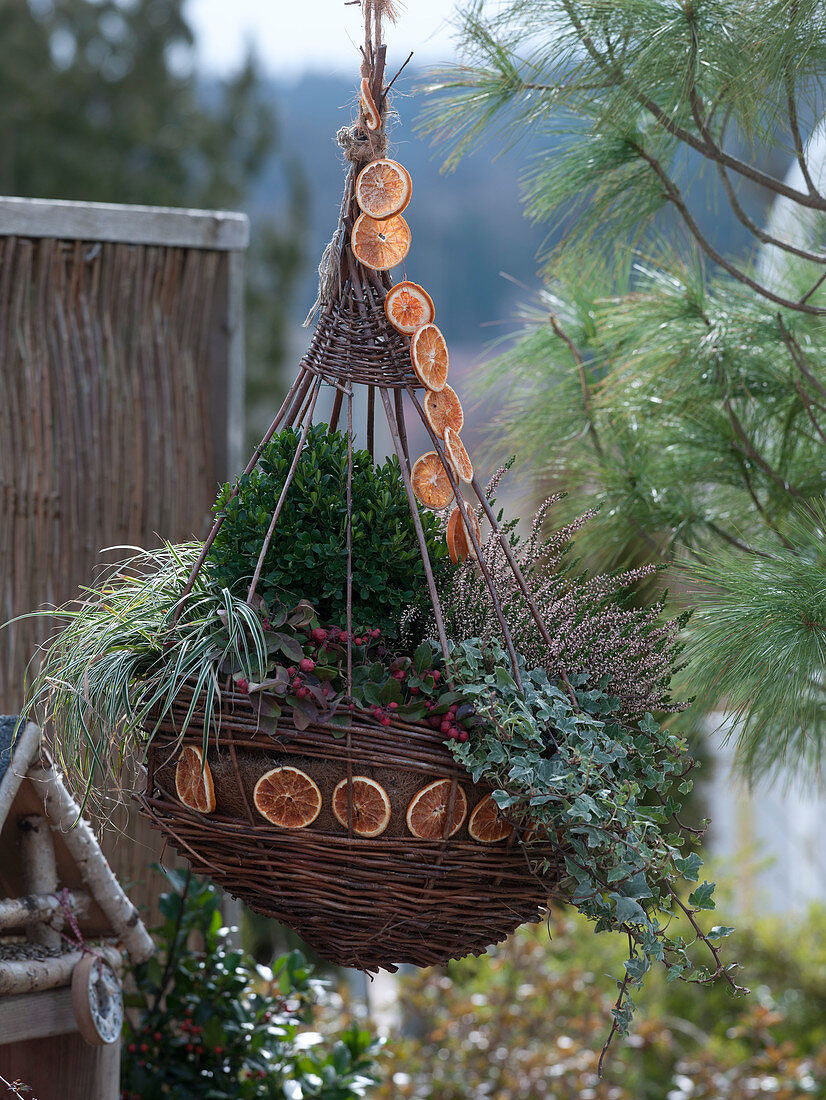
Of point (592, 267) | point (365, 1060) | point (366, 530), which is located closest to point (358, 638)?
point (366, 530)

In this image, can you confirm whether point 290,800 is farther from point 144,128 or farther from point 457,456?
point 144,128

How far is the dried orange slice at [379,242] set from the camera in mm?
1023

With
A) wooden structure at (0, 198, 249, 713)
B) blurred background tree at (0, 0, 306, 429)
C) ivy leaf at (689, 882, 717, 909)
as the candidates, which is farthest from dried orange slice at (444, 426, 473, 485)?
blurred background tree at (0, 0, 306, 429)

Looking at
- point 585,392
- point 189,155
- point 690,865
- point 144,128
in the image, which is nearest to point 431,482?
point 690,865

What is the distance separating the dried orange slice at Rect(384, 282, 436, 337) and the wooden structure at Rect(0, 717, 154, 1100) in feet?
2.06

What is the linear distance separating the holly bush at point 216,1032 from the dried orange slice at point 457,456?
34.9 inches

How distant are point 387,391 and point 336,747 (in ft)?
1.18

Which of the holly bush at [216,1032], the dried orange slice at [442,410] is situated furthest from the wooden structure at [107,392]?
the dried orange slice at [442,410]

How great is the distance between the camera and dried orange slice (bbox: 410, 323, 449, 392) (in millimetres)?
1019

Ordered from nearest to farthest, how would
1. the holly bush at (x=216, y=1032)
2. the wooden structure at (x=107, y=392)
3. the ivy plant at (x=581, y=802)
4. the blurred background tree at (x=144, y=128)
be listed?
1. the ivy plant at (x=581, y=802)
2. the holly bush at (x=216, y=1032)
3. the wooden structure at (x=107, y=392)
4. the blurred background tree at (x=144, y=128)

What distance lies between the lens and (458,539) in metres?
1.09

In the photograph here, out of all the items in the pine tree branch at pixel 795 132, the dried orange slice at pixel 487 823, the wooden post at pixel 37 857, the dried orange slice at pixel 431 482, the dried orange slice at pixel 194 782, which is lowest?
the wooden post at pixel 37 857

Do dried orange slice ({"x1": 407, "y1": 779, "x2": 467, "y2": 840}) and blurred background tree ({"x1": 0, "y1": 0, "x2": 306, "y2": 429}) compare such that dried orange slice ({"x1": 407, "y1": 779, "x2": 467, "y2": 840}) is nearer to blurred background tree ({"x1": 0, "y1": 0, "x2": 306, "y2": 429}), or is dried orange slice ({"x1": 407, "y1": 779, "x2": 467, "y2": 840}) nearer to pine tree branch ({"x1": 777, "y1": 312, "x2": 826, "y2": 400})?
pine tree branch ({"x1": 777, "y1": 312, "x2": 826, "y2": 400})

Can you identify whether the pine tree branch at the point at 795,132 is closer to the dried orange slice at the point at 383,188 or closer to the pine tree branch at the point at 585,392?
the pine tree branch at the point at 585,392
